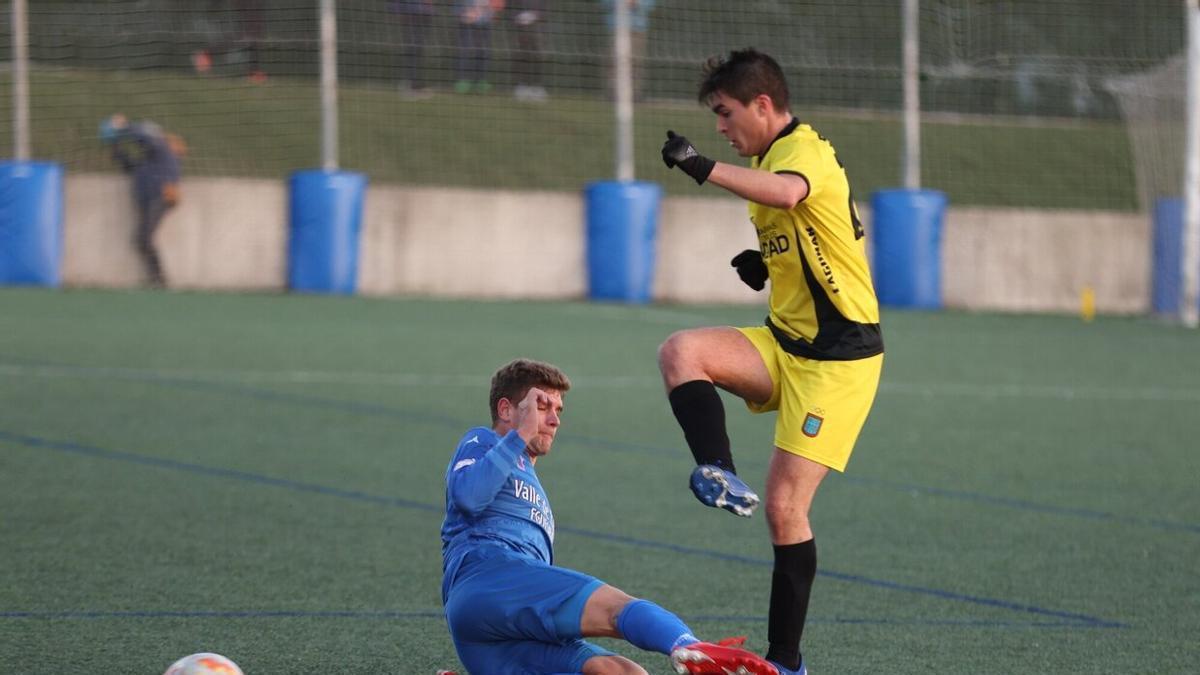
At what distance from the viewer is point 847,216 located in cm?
509

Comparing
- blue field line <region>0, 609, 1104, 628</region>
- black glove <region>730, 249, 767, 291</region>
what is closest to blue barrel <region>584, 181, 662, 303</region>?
blue field line <region>0, 609, 1104, 628</region>

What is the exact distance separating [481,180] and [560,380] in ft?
61.0

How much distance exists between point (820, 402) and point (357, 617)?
1.71 m

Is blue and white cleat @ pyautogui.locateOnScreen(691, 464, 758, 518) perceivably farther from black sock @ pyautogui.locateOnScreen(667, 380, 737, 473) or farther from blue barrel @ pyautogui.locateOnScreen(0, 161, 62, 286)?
blue barrel @ pyautogui.locateOnScreen(0, 161, 62, 286)

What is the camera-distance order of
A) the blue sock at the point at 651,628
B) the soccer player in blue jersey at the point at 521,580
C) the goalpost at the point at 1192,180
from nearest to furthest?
the blue sock at the point at 651,628, the soccer player in blue jersey at the point at 521,580, the goalpost at the point at 1192,180

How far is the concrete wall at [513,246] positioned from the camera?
58.7ft

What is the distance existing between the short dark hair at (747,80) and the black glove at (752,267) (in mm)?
506

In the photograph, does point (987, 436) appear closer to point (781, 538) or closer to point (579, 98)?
point (781, 538)

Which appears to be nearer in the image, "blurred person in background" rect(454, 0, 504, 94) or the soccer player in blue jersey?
the soccer player in blue jersey

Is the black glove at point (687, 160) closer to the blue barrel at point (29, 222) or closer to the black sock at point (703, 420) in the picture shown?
the black sock at point (703, 420)

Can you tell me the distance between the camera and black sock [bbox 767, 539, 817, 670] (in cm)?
480

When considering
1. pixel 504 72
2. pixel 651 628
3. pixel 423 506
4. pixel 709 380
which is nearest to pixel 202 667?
pixel 651 628

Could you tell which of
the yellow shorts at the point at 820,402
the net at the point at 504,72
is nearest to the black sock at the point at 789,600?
the yellow shorts at the point at 820,402

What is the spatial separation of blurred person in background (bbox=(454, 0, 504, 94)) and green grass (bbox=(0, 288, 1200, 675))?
6.68m
